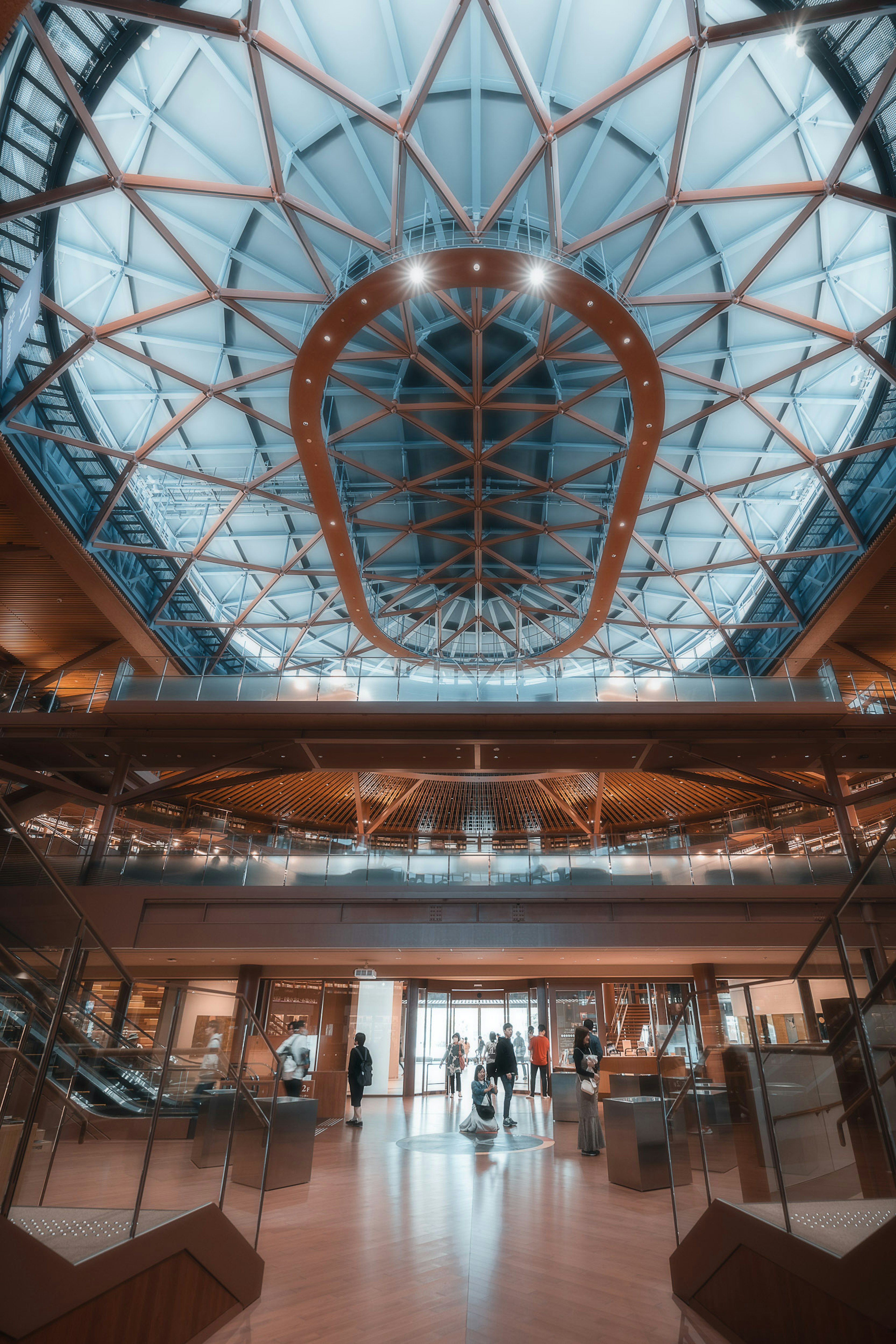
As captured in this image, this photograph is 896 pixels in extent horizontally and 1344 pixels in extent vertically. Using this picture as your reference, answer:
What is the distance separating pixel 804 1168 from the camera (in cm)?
402

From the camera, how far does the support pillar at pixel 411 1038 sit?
21.6 m

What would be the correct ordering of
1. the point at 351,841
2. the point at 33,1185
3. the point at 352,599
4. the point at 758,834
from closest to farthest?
the point at 33,1185 < the point at 758,834 < the point at 352,599 < the point at 351,841

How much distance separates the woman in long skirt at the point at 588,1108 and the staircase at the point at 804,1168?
16.8 feet

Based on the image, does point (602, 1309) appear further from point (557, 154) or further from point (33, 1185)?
point (557, 154)

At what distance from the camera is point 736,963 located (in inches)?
840

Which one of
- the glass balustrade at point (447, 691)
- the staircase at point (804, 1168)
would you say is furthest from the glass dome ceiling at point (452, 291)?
the staircase at point (804, 1168)

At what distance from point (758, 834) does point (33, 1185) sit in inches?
691

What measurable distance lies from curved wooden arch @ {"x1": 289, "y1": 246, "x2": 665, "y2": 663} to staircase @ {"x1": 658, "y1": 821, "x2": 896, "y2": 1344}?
10.9m

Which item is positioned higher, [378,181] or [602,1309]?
[378,181]

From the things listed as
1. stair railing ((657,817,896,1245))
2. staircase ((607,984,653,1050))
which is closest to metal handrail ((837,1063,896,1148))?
stair railing ((657,817,896,1245))

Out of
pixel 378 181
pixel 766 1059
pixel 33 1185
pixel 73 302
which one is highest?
pixel 378 181

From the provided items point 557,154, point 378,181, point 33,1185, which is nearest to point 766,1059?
point 33,1185

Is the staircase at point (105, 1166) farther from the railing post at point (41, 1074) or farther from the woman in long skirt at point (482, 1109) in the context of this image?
the woman in long skirt at point (482, 1109)

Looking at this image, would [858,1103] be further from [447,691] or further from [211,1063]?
[447,691]
